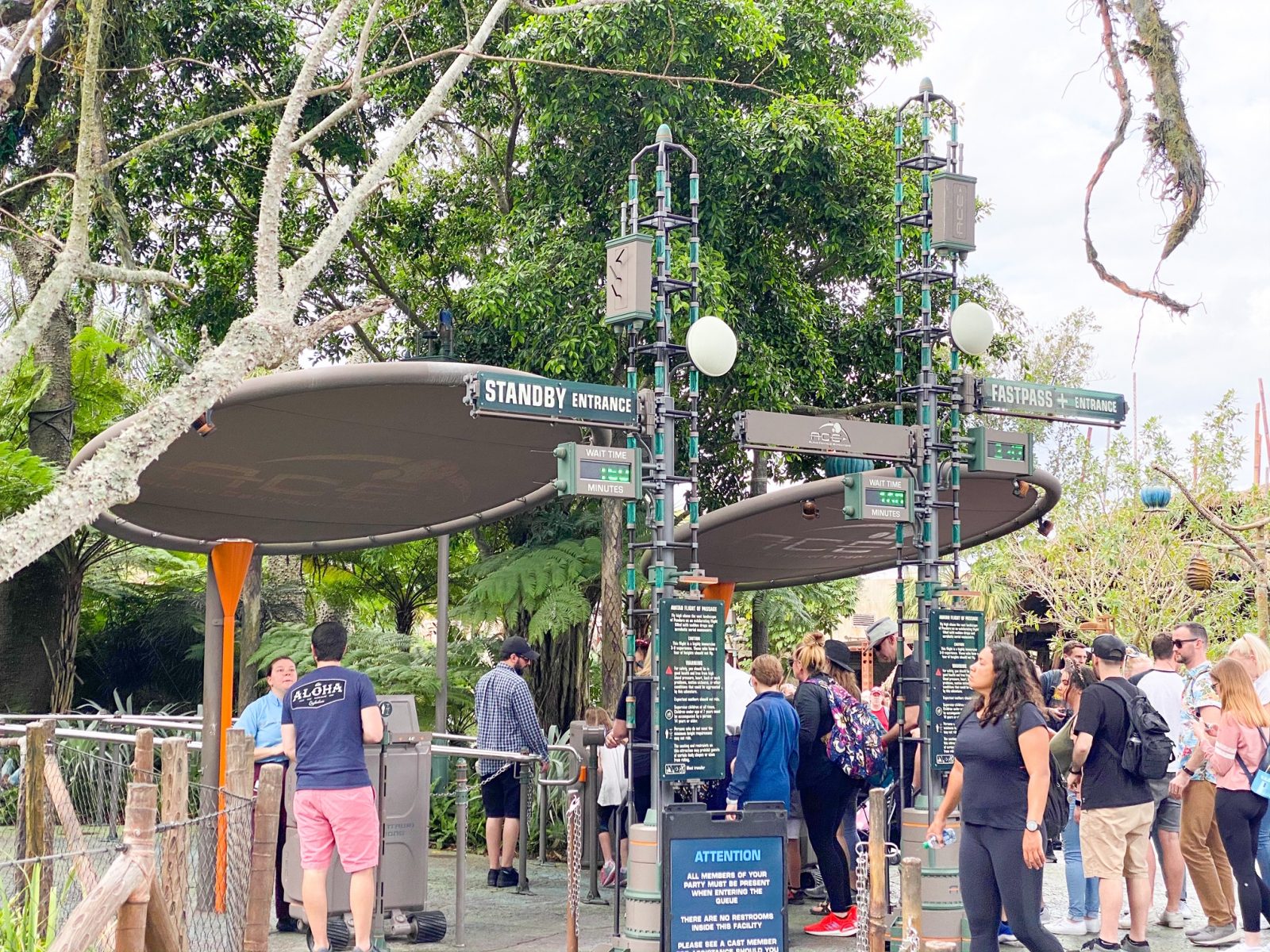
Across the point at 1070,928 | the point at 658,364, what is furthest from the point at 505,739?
the point at 1070,928

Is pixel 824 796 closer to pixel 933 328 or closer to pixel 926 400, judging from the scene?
pixel 926 400

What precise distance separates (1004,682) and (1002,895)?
92cm

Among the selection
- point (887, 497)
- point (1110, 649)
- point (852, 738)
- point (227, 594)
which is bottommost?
point (852, 738)

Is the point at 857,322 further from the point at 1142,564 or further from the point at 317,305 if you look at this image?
the point at 1142,564

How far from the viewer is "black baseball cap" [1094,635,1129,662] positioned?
736cm

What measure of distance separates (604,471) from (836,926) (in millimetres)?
3200

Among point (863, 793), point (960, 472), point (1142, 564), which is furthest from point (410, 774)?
point (1142, 564)

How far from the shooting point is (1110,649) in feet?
24.2

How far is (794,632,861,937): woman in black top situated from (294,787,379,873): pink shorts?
2830mm

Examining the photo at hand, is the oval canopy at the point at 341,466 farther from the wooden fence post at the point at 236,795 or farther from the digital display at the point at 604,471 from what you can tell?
the wooden fence post at the point at 236,795

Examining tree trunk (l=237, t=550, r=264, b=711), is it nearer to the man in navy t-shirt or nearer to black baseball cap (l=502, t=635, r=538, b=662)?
black baseball cap (l=502, t=635, r=538, b=662)

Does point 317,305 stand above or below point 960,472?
above

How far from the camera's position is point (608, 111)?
49.1 ft

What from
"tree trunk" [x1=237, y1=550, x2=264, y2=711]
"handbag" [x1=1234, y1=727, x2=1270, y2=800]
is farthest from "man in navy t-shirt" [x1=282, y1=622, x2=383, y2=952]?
"tree trunk" [x1=237, y1=550, x2=264, y2=711]
